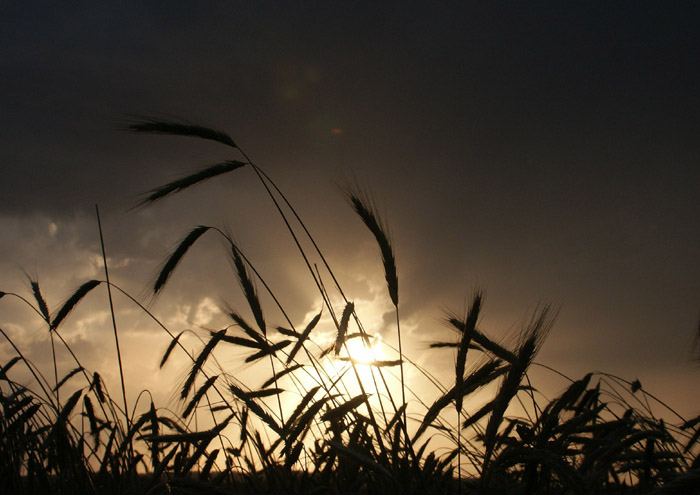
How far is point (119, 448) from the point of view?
145 inches

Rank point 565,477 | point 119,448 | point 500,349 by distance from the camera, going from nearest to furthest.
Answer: point 565,477 → point 500,349 → point 119,448

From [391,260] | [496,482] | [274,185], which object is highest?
[274,185]

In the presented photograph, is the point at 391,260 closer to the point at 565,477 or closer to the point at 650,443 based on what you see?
the point at 565,477

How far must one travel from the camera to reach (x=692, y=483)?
995 mm

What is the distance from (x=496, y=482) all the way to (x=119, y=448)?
2497mm

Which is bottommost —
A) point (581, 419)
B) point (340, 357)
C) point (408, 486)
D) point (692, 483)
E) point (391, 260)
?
point (692, 483)

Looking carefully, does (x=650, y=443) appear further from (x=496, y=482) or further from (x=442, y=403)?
(x=442, y=403)

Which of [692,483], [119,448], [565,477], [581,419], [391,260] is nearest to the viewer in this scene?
[692,483]

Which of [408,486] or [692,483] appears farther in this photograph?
[408,486]

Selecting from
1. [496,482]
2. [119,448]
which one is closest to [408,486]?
[496,482]

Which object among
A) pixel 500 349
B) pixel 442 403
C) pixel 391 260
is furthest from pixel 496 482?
pixel 391 260

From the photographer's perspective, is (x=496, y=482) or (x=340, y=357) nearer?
(x=496, y=482)

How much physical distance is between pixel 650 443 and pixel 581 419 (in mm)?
779

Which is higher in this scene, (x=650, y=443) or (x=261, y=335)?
(x=261, y=335)
